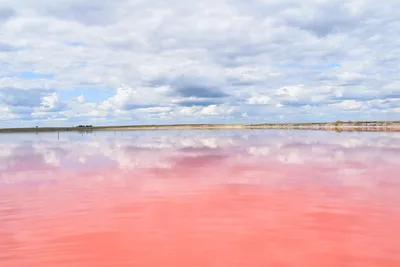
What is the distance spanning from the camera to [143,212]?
1195cm

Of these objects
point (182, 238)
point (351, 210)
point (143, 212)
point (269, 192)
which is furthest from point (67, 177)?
point (351, 210)

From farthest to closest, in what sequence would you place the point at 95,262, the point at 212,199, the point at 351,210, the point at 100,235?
the point at 212,199 < the point at 351,210 < the point at 100,235 < the point at 95,262

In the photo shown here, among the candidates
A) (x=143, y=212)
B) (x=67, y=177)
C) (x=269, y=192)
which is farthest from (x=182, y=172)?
(x=143, y=212)

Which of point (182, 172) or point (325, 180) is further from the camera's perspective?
point (182, 172)

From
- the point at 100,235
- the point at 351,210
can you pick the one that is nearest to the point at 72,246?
the point at 100,235

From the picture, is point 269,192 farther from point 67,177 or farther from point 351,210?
point 67,177

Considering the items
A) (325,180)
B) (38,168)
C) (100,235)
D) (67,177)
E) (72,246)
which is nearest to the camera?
(72,246)

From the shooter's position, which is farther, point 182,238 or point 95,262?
point 182,238

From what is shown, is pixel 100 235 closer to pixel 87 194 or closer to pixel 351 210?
pixel 87 194

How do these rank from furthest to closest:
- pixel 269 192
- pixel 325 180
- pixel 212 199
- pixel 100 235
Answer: pixel 325 180 → pixel 269 192 → pixel 212 199 → pixel 100 235

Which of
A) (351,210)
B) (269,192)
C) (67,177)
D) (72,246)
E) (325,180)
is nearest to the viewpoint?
(72,246)

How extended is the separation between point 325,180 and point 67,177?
42.8 feet

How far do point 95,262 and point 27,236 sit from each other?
2.93 meters

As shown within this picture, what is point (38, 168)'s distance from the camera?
2391cm
